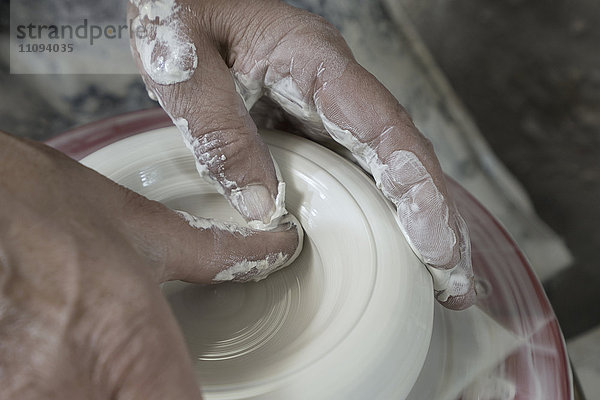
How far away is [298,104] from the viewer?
0.98 meters

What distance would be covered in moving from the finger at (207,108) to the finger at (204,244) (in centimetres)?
4

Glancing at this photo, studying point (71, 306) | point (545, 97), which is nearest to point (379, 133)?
point (71, 306)

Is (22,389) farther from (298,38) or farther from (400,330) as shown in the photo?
(298,38)

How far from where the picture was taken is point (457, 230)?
929 mm

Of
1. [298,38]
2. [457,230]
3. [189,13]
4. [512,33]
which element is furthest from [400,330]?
[512,33]

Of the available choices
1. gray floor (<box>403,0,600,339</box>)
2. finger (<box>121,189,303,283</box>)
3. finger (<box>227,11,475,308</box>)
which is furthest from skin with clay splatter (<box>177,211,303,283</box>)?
gray floor (<box>403,0,600,339</box>)

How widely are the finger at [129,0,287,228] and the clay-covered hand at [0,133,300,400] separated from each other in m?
0.32

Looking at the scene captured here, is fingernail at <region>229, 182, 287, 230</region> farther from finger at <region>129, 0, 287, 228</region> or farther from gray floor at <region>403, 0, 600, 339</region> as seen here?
gray floor at <region>403, 0, 600, 339</region>

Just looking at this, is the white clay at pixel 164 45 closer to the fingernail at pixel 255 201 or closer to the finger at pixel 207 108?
the finger at pixel 207 108

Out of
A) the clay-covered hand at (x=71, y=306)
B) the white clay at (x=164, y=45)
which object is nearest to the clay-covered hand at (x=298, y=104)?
the white clay at (x=164, y=45)

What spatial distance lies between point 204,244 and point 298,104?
1.01 feet

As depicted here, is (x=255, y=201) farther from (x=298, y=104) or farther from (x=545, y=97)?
(x=545, y=97)

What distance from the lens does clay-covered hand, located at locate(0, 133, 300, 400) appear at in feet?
1.77

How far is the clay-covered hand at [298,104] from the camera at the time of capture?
2.94 ft
